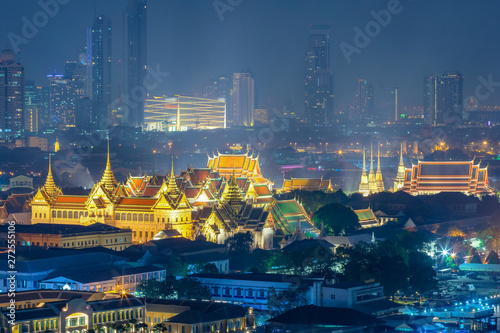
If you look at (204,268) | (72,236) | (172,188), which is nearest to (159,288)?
(204,268)

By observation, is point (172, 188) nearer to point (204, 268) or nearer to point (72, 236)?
point (72, 236)

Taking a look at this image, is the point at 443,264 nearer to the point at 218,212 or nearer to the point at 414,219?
the point at 218,212

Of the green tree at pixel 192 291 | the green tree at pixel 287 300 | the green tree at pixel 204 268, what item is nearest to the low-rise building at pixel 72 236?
the green tree at pixel 204 268

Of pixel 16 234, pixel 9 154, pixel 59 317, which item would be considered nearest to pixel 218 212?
pixel 16 234

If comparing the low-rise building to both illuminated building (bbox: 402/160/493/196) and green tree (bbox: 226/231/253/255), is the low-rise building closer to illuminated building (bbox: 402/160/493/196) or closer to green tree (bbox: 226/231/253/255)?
green tree (bbox: 226/231/253/255)

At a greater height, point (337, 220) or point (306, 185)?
point (306, 185)
